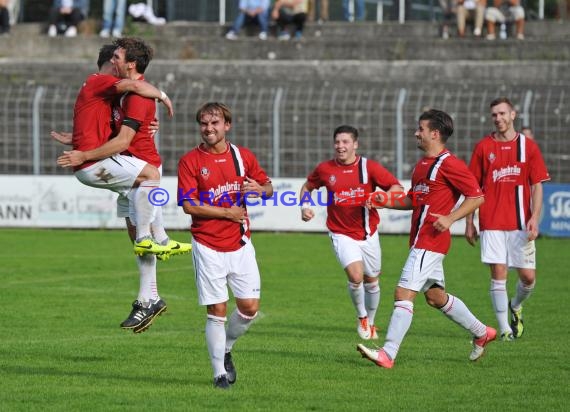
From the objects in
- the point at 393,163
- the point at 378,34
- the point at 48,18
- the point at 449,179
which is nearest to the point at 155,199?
the point at 449,179

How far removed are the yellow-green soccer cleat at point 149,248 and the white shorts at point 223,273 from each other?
0.88 meters

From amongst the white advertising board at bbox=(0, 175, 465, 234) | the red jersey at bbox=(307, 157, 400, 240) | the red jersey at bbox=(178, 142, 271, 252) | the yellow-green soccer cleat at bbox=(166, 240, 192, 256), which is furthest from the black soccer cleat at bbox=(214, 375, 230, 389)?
the white advertising board at bbox=(0, 175, 465, 234)

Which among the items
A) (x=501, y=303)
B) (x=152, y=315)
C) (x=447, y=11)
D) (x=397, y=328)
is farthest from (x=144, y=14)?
(x=397, y=328)

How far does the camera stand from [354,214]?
1376 centimetres

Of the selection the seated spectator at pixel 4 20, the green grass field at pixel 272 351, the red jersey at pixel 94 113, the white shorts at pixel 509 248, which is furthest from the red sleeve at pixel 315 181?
the seated spectator at pixel 4 20

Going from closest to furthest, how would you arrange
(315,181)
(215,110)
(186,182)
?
1. (215,110)
2. (186,182)
3. (315,181)

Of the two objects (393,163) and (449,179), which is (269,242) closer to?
(393,163)

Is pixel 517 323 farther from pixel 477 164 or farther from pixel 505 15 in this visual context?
pixel 505 15

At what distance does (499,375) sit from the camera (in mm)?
10625

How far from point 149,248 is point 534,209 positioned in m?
4.33

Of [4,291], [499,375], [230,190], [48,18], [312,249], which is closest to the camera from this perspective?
[230,190]

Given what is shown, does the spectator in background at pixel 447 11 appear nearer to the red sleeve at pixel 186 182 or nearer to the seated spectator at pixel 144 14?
the seated spectator at pixel 144 14

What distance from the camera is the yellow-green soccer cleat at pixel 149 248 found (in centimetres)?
1073

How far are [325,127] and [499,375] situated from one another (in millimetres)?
16635
